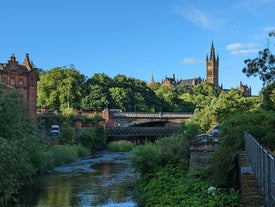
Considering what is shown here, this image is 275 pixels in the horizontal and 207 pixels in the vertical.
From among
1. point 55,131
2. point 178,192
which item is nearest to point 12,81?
point 55,131

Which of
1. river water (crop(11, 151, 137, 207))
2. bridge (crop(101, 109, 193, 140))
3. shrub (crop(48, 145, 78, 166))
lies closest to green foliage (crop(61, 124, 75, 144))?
shrub (crop(48, 145, 78, 166))

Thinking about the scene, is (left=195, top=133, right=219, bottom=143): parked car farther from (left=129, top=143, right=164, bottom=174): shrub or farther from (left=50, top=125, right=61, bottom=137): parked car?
(left=50, top=125, right=61, bottom=137): parked car

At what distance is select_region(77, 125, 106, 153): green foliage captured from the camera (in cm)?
6794

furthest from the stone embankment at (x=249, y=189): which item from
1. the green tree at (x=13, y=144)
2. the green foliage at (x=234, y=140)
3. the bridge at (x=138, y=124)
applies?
the bridge at (x=138, y=124)

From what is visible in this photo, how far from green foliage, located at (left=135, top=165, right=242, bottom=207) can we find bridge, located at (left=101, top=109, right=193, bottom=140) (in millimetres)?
49959

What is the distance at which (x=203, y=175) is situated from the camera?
24703mm

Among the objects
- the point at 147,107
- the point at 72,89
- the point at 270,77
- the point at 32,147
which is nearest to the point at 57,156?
the point at 32,147

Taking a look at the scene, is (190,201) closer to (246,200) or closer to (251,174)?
(251,174)

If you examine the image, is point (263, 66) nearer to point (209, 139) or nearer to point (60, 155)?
point (209, 139)

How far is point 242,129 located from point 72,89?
79.7m

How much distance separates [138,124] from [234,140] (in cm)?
7008

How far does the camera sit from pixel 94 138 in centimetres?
7100

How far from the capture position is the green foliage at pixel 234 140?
18625mm

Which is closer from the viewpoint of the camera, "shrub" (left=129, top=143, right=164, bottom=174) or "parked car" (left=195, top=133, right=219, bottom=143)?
"parked car" (left=195, top=133, right=219, bottom=143)
